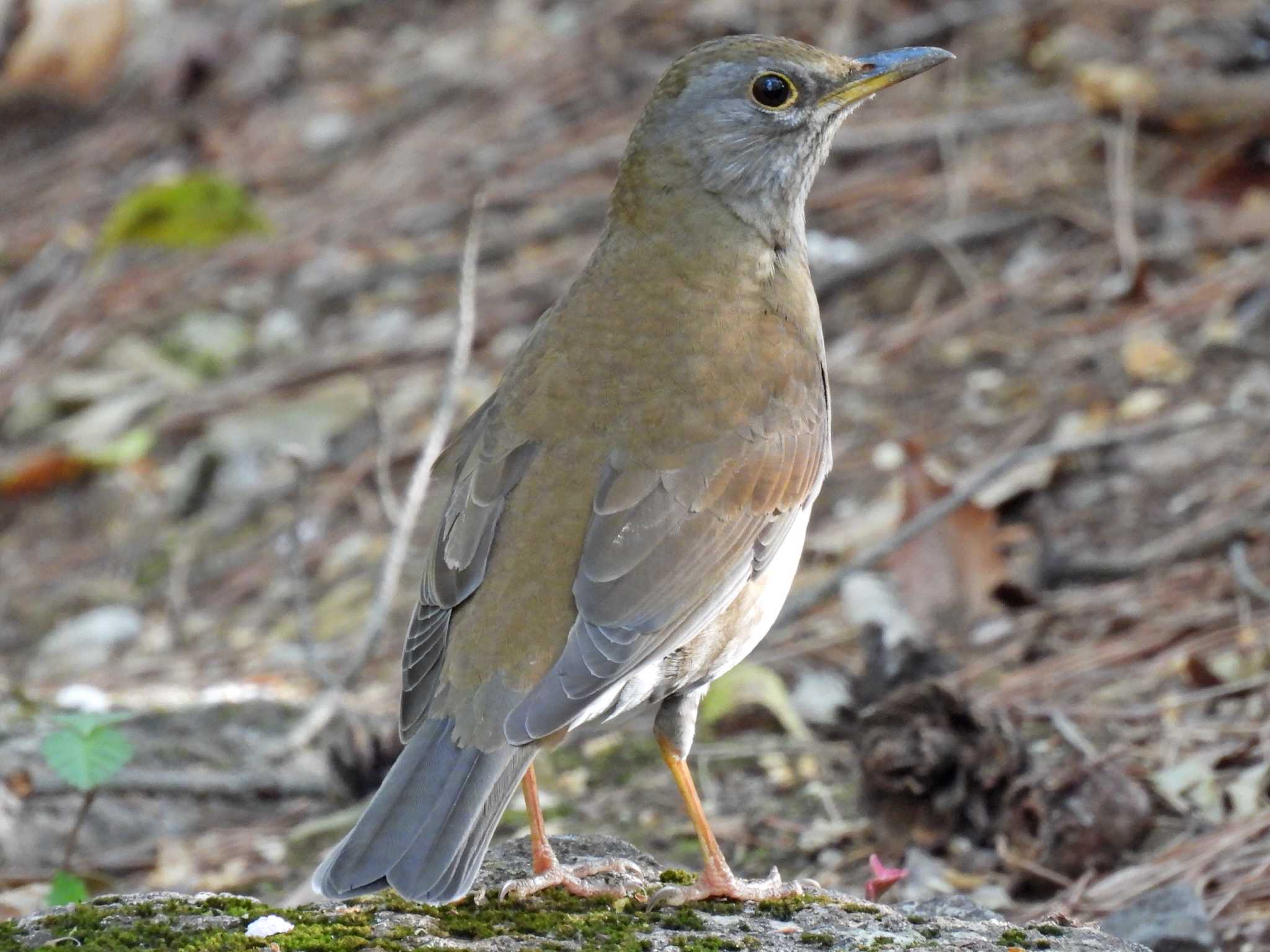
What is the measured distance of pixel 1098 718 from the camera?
17.1 ft

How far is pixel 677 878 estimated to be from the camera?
3693 mm

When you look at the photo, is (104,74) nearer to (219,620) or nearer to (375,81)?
(375,81)

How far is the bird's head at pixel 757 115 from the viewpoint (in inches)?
180

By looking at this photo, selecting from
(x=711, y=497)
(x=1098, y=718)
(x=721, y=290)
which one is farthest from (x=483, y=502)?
(x=1098, y=718)

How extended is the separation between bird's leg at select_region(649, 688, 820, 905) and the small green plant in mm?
1286

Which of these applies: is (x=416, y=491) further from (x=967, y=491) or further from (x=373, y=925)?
(x=373, y=925)

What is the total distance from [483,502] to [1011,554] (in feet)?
9.89

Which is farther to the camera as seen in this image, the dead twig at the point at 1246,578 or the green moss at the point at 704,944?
the dead twig at the point at 1246,578

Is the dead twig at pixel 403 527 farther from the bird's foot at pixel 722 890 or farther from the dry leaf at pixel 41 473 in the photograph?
the dry leaf at pixel 41 473

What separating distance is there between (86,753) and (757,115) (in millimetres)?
2270

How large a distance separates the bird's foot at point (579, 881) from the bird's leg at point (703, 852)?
0.09 meters

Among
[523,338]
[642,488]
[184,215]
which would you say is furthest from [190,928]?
[184,215]

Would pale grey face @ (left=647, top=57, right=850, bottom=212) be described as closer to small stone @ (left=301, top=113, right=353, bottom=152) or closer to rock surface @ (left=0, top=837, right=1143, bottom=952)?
rock surface @ (left=0, top=837, right=1143, bottom=952)

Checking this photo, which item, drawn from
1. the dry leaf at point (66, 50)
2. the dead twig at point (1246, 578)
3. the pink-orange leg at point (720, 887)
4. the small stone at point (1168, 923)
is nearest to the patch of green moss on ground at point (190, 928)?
the pink-orange leg at point (720, 887)
